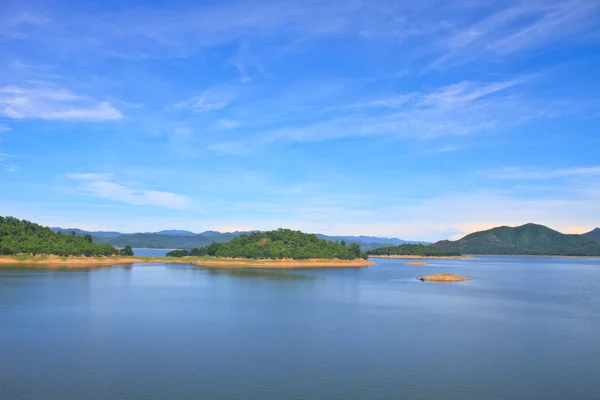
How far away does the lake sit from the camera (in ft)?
77.4

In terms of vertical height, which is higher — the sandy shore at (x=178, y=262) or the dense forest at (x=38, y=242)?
the dense forest at (x=38, y=242)

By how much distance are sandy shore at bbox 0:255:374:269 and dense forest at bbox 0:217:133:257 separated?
2.09 m

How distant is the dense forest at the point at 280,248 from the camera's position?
500 feet

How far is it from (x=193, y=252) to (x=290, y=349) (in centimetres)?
14969

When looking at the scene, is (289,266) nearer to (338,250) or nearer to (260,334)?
(338,250)

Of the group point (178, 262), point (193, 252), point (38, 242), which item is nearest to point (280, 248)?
point (178, 262)

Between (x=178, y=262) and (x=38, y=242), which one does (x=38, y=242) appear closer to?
(x=38, y=242)

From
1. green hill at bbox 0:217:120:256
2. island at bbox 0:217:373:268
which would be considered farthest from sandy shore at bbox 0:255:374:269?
green hill at bbox 0:217:120:256

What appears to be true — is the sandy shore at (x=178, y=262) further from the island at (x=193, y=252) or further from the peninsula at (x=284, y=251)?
the peninsula at (x=284, y=251)

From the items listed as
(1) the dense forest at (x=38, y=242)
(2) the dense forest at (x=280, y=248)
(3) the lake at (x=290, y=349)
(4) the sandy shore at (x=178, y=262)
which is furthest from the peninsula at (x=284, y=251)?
(3) the lake at (x=290, y=349)

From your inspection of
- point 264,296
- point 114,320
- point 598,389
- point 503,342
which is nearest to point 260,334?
point 114,320

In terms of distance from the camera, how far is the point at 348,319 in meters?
44.4

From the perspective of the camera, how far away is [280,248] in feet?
511

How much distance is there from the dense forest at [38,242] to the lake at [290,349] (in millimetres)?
77476
